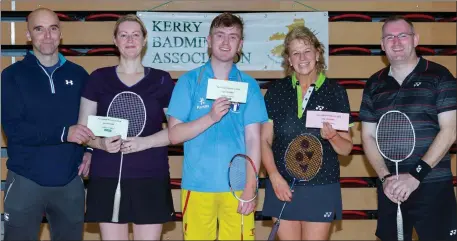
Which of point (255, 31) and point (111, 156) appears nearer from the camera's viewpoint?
point (111, 156)

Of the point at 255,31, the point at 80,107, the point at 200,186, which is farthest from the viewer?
the point at 255,31

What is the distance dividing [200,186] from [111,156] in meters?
0.71

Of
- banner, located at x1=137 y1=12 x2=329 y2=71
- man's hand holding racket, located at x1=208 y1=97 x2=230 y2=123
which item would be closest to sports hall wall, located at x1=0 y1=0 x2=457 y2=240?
banner, located at x1=137 y1=12 x2=329 y2=71

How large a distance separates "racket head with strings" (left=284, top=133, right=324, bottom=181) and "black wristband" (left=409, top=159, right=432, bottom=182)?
72 centimetres

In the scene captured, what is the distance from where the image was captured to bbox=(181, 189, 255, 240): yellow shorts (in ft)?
15.7

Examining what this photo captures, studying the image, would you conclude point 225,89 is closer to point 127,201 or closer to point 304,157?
point 304,157

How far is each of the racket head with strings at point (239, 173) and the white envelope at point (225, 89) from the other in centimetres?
44

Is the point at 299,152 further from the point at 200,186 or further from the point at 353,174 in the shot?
the point at 353,174

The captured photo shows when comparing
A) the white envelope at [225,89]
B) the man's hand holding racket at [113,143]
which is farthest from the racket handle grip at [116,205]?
the white envelope at [225,89]

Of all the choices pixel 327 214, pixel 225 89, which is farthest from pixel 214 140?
pixel 327 214

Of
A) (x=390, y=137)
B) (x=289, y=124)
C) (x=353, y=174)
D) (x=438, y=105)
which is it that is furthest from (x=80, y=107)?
(x=353, y=174)

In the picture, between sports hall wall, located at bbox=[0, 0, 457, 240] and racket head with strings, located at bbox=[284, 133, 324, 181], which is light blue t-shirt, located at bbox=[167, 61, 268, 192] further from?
sports hall wall, located at bbox=[0, 0, 457, 240]

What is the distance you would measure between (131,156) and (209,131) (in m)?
0.62

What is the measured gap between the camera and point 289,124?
16.1 feet
